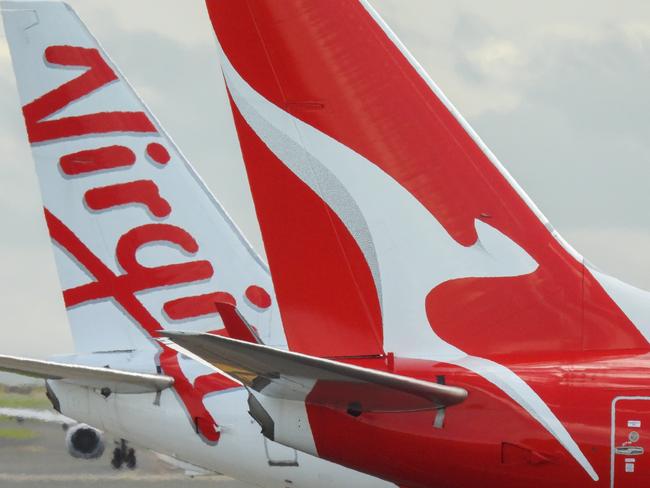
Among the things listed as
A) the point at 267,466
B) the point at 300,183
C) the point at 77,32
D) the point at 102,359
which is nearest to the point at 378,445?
the point at 300,183

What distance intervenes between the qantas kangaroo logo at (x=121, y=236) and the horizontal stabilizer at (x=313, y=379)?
333 inches

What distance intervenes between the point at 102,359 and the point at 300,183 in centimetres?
791

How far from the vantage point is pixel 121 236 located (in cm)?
1808

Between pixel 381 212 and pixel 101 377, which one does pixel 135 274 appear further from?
pixel 381 212

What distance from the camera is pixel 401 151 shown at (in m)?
10.4

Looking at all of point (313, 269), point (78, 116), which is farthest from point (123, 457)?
point (313, 269)

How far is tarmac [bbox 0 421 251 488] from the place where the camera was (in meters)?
22.3

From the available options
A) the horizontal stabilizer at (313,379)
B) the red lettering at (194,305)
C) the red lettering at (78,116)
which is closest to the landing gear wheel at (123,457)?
the red lettering at (194,305)

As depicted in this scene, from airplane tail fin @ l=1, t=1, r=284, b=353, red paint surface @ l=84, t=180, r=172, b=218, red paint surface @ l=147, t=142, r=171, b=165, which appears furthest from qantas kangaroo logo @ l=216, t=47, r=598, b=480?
red paint surface @ l=147, t=142, r=171, b=165

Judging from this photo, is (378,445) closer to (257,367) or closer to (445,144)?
(257,367)

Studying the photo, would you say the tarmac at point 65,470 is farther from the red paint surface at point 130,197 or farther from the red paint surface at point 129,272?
the red paint surface at point 130,197

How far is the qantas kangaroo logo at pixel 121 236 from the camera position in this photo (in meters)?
18.0

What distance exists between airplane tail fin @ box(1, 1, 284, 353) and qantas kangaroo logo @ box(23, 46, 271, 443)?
0.04 feet

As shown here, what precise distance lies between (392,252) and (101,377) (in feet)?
22.0
